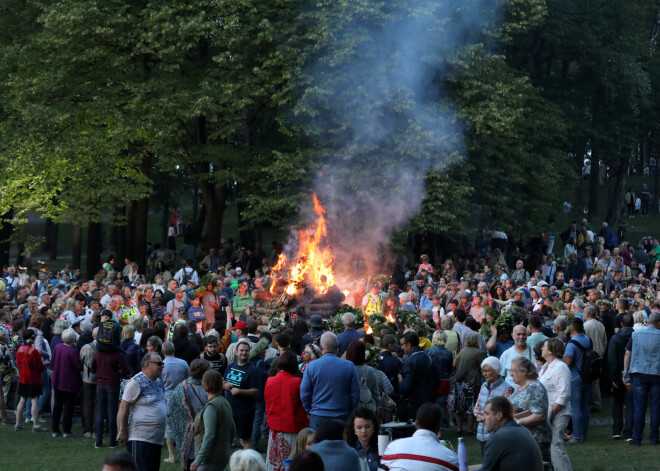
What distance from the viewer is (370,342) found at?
43.4ft

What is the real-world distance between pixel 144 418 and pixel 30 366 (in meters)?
5.92

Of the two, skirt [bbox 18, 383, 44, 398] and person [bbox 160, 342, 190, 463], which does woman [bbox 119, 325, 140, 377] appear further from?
skirt [bbox 18, 383, 44, 398]

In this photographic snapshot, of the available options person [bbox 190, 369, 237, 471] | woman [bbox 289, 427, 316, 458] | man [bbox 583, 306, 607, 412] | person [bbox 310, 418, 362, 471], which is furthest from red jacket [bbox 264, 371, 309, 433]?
man [bbox 583, 306, 607, 412]

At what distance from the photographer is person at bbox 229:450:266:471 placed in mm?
6680

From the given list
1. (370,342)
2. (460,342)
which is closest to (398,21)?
(460,342)

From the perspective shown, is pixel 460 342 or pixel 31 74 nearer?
pixel 460 342

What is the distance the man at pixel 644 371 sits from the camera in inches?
523

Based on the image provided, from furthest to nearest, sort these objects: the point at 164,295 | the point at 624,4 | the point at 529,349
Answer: the point at 624,4 < the point at 164,295 < the point at 529,349

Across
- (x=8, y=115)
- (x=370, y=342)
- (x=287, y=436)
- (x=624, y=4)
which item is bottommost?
(x=287, y=436)

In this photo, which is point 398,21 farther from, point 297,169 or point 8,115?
point 8,115

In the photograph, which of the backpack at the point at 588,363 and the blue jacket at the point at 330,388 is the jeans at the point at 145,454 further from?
the backpack at the point at 588,363

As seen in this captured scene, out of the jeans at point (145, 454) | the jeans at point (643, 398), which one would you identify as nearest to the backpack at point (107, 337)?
the jeans at point (145, 454)

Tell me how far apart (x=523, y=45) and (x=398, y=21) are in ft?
30.0

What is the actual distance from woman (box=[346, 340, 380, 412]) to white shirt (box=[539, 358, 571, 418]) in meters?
1.86
